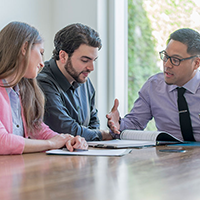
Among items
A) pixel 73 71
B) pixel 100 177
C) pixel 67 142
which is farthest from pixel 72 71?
pixel 100 177

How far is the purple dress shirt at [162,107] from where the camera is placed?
226 cm

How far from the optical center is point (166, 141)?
6.16 ft

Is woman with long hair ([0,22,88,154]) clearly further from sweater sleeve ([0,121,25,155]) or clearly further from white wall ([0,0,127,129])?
white wall ([0,0,127,129])

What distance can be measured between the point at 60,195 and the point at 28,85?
46.4 inches

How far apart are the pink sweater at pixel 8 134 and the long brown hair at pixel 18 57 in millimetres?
48

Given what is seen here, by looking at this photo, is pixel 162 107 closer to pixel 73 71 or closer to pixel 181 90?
pixel 181 90

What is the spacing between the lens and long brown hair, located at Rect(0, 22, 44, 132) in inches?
63.0

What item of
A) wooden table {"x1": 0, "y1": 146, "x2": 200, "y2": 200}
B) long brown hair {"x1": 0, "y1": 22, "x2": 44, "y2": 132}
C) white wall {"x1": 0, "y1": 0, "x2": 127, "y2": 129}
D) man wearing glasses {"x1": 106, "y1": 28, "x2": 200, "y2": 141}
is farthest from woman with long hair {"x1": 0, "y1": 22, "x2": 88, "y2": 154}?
white wall {"x1": 0, "y1": 0, "x2": 127, "y2": 129}

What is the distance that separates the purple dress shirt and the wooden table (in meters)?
0.96

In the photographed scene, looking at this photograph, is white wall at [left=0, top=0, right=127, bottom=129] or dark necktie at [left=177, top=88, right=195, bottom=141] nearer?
dark necktie at [left=177, top=88, right=195, bottom=141]

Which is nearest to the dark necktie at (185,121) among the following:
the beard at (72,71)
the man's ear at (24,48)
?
the beard at (72,71)

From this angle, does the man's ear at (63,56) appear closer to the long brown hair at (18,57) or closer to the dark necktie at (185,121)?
the long brown hair at (18,57)

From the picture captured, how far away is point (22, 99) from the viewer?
5.64 feet

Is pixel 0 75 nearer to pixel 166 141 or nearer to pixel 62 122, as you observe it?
pixel 62 122
